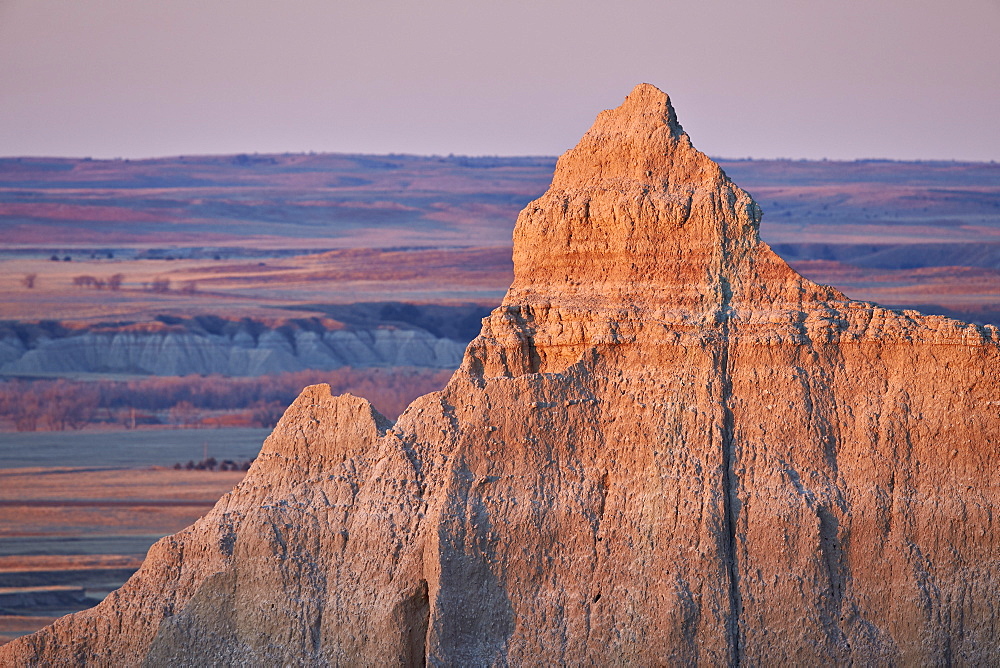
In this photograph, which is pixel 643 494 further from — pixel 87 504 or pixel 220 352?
pixel 220 352

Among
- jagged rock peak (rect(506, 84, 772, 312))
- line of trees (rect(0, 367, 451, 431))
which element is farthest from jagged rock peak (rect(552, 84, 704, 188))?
line of trees (rect(0, 367, 451, 431))

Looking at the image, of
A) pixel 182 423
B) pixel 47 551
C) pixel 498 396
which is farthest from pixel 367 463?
pixel 182 423

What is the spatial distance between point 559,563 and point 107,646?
20.8 feet

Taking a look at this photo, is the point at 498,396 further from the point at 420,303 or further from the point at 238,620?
the point at 420,303

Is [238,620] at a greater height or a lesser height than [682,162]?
lesser

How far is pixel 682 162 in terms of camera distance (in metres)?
23.5

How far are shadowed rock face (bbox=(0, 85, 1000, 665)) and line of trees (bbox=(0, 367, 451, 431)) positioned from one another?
3627 inches

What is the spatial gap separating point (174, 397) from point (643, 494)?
104935mm

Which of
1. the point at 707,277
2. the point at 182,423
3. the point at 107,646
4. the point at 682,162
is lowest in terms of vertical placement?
the point at 182,423

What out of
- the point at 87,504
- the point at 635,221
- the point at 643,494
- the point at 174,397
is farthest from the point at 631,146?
the point at 174,397

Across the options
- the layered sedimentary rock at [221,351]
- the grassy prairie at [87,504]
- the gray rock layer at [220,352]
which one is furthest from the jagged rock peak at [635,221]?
the gray rock layer at [220,352]

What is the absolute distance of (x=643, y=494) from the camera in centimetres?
2180

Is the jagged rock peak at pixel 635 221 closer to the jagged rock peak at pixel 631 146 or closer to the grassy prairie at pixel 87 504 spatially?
the jagged rock peak at pixel 631 146

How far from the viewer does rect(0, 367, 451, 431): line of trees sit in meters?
118
